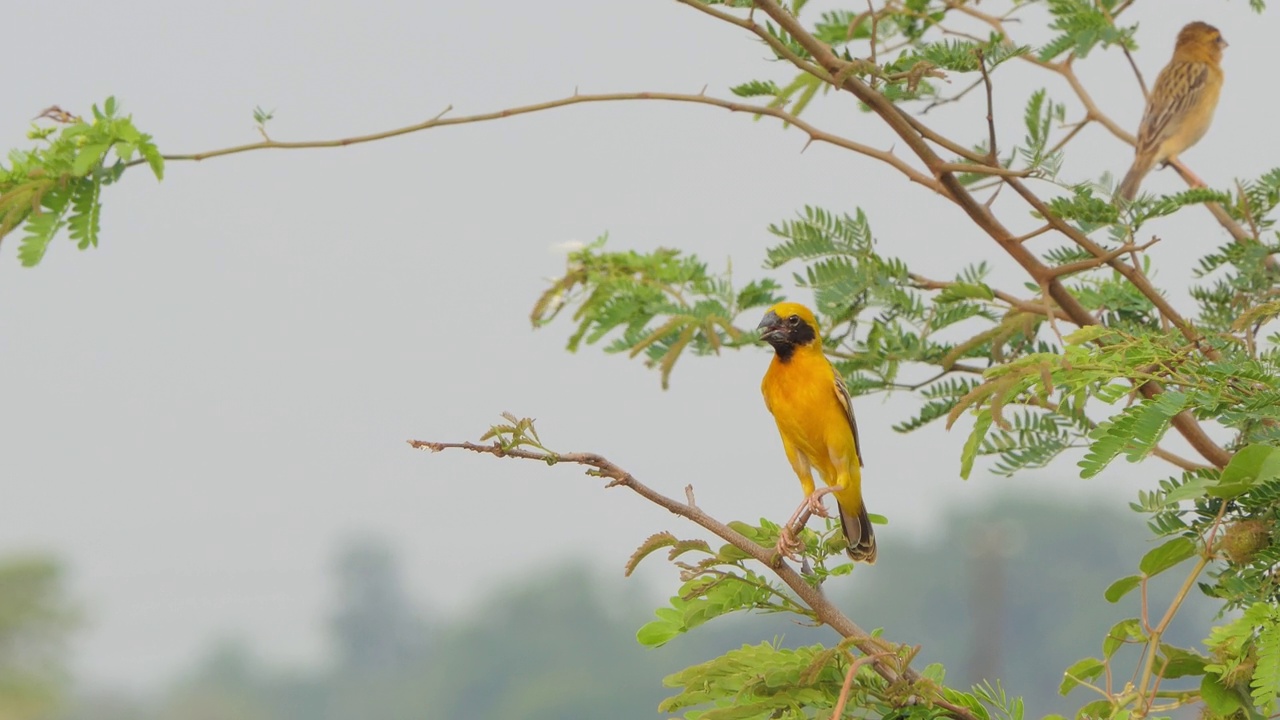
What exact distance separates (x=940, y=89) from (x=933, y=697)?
224 cm

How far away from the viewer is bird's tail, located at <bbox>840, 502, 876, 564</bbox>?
3660 mm

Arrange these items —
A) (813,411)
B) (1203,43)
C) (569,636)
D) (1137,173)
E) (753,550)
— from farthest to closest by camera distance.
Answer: (569,636) < (1203,43) < (1137,173) < (813,411) < (753,550)

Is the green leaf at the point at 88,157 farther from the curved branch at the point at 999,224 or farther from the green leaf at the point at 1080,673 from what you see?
the green leaf at the point at 1080,673

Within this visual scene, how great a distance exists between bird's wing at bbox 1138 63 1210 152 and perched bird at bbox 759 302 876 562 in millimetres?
1707

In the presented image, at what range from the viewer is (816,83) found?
4.19 metres

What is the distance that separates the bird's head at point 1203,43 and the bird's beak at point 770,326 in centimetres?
356

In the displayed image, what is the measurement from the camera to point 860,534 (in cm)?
391

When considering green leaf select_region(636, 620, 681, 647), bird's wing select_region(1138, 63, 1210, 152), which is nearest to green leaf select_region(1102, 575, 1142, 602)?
green leaf select_region(636, 620, 681, 647)

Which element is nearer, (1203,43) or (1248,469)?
(1248,469)

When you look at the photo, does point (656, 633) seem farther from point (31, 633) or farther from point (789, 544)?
point (31, 633)

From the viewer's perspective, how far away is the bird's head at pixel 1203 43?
6.87 m

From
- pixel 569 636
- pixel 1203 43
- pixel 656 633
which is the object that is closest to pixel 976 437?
pixel 656 633

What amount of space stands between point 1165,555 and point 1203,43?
4.98m

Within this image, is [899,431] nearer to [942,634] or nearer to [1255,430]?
A: [1255,430]
